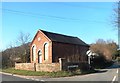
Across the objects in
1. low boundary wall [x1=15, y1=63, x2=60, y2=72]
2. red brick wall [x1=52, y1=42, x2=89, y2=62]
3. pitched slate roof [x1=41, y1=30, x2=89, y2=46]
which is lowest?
low boundary wall [x1=15, y1=63, x2=60, y2=72]

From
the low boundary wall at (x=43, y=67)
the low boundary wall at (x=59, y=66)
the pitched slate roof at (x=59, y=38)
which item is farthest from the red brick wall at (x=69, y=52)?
the low boundary wall at (x=59, y=66)

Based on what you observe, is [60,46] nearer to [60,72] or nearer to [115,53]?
[60,72]

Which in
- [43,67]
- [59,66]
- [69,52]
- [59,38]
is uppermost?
[59,38]

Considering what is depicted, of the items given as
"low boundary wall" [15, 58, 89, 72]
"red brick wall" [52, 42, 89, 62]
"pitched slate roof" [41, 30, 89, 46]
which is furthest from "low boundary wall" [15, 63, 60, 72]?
"pitched slate roof" [41, 30, 89, 46]

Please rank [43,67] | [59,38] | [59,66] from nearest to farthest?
[59,66]
[43,67]
[59,38]

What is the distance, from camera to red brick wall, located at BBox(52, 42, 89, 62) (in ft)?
154

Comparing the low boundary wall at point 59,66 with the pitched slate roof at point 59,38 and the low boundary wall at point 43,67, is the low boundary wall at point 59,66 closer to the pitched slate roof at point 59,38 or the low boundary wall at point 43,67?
the low boundary wall at point 43,67

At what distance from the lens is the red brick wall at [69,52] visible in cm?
4688

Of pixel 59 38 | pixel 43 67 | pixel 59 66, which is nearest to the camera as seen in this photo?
pixel 59 66

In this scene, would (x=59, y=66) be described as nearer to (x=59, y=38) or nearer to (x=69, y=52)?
(x=69, y=52)

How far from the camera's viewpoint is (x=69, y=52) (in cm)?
5041

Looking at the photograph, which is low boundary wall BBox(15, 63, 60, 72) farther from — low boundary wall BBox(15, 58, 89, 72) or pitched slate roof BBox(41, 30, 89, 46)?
pitched slate roof BBox(41, 30, 89, 46)

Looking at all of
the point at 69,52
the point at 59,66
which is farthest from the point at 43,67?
the point at 69,52

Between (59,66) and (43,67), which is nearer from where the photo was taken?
(59,66)
